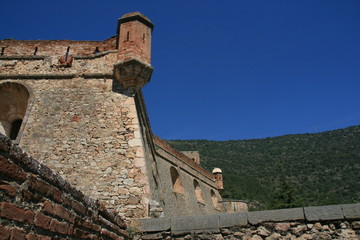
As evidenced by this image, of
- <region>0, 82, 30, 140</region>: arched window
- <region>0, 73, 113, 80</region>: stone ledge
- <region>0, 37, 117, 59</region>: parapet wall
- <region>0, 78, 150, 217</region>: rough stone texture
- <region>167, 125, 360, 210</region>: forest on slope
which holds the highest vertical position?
<region>167, 125, 360, 210</region>: forest on slope

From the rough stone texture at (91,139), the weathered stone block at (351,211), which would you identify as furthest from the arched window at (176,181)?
the weathered stone block at (351,211)

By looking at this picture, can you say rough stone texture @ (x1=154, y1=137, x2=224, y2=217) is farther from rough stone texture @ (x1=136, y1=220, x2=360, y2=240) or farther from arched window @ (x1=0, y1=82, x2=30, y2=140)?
rough stone texture @ (x1=136, y1=220, x2=360, y2=240)

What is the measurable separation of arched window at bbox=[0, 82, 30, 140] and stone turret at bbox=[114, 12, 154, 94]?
3.00 metres

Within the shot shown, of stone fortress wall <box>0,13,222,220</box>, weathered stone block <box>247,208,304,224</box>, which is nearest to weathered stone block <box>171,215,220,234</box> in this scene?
weathered stone block <box>247,208,304,224</box>

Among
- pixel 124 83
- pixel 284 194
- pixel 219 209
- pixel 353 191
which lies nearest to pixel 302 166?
pixel 353 191

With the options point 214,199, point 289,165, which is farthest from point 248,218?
point 289,165

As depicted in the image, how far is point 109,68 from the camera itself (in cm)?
925

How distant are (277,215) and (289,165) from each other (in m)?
56.4

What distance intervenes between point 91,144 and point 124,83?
81.3 inches

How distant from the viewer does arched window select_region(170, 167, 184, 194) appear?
1931 centimetres

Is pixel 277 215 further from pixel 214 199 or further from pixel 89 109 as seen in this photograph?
pixel 214 199

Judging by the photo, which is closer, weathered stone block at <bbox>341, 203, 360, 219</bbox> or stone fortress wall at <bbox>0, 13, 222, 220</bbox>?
weathered stone block at <bbox>341, 203, 360, 219</bbox>

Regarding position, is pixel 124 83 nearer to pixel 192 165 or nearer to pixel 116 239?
pixel 116 239

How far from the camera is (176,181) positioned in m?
19.7
